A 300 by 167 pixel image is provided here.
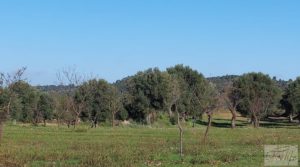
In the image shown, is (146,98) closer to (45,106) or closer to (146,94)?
(146,94)

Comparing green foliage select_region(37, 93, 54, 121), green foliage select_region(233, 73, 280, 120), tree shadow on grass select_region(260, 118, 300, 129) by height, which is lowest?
tree shadow on grass select_region(260, 118, 300, 129)

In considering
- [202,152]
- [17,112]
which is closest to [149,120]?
[17,112]

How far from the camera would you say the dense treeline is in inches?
3720

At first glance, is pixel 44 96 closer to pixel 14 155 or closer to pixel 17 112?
pixel 17 112

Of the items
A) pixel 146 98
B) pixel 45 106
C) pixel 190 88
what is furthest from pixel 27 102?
pixel 190 88

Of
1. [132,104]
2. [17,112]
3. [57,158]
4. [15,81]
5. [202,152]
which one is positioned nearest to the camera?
[57,158]

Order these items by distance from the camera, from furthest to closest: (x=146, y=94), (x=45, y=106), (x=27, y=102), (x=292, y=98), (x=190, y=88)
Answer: (x=292, y=98), (x=190, y=88), (x=146, y=94), (x=45, y=106), (x=27, y=102)

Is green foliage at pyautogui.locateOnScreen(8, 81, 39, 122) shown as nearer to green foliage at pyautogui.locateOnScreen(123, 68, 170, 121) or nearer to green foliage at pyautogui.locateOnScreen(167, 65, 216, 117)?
green foliage at pyautogui.locateOnScreen(123, 68, 170, 121)

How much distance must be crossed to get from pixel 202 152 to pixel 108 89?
67.4 metres

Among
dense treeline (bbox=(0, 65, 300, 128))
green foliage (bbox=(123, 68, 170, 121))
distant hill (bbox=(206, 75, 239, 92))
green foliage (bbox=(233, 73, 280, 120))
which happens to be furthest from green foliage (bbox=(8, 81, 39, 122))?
green foliage (bbox=(233, 73, 280, 120))

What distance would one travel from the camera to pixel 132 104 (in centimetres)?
10344

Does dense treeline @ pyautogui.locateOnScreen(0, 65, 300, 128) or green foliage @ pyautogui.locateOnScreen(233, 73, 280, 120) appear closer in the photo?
dense treeline @ pyautogui.locateOnScreen(0, 65, 300, 128)

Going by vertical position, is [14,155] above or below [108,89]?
below

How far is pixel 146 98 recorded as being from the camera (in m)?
103
